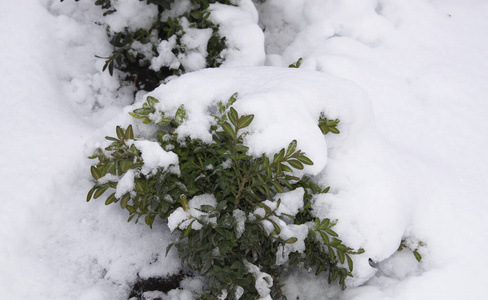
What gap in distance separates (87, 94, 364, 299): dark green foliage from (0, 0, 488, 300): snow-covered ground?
0.31 feet

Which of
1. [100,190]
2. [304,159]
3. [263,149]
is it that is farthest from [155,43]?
[304,159]

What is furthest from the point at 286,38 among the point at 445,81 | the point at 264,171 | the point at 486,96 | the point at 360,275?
the point at 360,275

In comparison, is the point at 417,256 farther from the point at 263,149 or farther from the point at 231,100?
the point at 231,100

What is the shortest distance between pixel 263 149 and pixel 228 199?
0.26 meters

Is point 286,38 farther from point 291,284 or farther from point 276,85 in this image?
point 291,284

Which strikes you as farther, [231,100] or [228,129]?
[231,100]

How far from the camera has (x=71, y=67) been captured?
2502 millimetres

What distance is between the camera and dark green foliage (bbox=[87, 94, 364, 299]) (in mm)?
1702

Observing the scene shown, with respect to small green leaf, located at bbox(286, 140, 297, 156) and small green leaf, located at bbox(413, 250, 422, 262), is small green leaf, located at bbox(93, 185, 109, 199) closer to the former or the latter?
small green leaf, located at bbox(286, 140, 297, 156)

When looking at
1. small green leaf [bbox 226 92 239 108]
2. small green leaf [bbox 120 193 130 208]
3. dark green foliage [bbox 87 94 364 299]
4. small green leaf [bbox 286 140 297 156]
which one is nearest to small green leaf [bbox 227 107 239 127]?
dark green foliage [bbox 87 94 364 299]

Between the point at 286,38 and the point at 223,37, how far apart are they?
0.65 meters

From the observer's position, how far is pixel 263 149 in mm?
1758

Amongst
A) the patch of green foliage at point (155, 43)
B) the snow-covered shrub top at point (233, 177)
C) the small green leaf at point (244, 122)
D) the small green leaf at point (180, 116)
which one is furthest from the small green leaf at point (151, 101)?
the patch of green foliage at point (155, 43)

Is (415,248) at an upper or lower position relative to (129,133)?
lower
